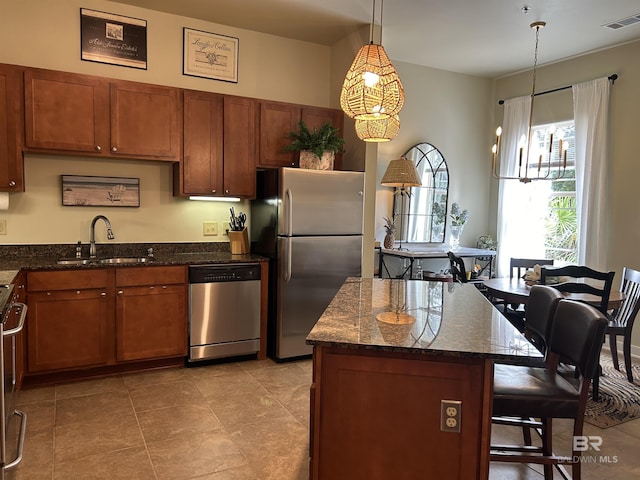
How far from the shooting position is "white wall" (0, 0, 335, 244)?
354 centimetres

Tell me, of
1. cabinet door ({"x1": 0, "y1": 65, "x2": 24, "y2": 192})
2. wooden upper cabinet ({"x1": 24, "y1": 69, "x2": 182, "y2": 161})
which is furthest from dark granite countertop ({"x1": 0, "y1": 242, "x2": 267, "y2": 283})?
wooden upper cabinet ({"x1": 24, "y1": 69, "x2": 182, "y2": 161})

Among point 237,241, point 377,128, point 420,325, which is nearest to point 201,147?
point 237,241

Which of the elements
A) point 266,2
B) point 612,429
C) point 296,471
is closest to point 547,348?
point 612,429

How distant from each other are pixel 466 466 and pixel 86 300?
2.83m

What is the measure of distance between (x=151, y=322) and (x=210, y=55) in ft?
7.92

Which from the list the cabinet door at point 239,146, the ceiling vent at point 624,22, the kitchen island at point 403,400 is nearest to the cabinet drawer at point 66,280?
the cabinet door at point 239,146

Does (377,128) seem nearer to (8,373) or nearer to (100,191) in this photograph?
(8,373)

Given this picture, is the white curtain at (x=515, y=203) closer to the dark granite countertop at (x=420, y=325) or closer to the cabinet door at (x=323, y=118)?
the cabinet door at (x=323, y=118)

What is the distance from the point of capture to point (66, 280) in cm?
326

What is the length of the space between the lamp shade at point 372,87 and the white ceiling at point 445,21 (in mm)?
1677

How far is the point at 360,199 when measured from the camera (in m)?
4.10

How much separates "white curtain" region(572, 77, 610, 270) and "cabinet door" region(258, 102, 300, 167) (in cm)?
291

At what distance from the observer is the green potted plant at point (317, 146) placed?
4.01 meters

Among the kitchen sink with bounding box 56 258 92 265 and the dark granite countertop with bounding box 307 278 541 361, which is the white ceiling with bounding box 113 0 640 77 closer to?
the kitchen sink with bounding box 56 258 92 265
